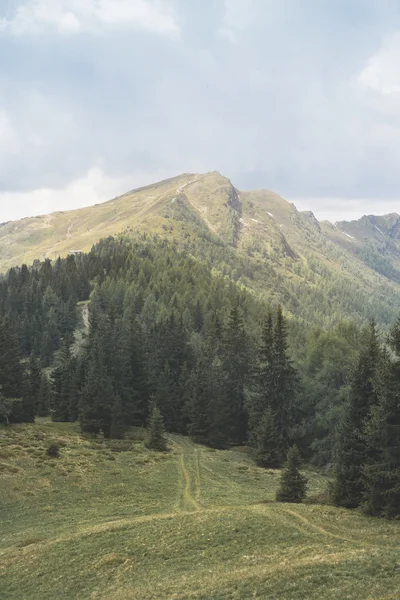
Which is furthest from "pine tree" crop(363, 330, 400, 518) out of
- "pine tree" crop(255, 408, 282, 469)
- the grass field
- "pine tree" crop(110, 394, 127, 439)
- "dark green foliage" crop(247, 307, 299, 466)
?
"pine tree" crop(110, 394, 127, 439)

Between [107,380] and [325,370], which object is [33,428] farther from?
[325,370]

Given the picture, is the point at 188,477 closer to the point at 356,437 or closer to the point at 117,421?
the point at 356,437

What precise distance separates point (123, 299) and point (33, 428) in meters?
97.8

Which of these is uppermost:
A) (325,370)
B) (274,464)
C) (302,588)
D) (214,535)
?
(325,370)

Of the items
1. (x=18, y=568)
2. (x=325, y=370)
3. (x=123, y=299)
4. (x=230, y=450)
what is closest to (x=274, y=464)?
(x=230, y=450)

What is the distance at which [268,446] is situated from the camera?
64.8 metres

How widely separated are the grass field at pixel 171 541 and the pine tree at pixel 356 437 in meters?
3.49

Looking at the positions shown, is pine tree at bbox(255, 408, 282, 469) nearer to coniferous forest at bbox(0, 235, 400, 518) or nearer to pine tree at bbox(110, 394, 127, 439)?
coniferous forest at bbox(0, 235, 400, 518)

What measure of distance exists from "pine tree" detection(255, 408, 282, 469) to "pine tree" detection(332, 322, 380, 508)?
2720 cm

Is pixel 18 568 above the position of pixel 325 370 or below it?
below

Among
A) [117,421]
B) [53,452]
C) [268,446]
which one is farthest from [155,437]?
[268,446]

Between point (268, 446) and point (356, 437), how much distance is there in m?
30.3

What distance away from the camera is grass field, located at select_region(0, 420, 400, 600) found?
18.8 meters

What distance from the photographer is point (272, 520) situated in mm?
28703
